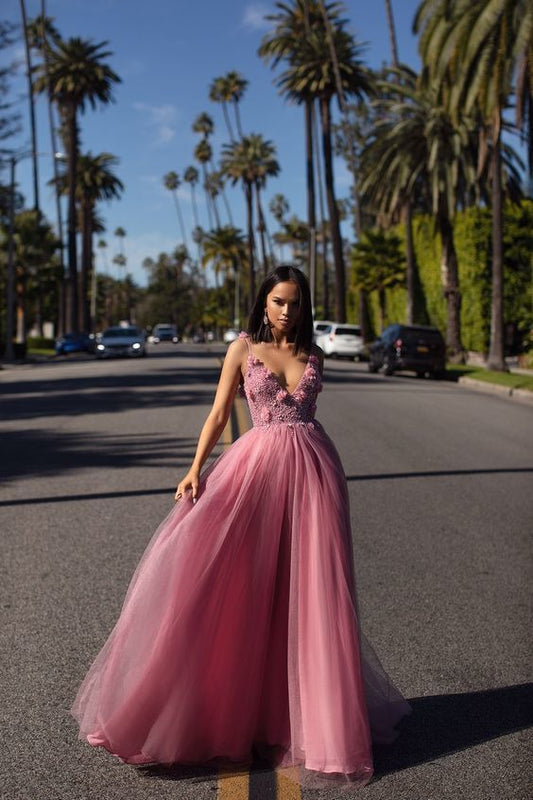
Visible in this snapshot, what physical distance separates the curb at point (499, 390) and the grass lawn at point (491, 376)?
0.17 m

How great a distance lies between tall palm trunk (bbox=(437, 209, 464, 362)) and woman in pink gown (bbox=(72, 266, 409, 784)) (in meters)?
34.5

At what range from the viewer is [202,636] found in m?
3.64

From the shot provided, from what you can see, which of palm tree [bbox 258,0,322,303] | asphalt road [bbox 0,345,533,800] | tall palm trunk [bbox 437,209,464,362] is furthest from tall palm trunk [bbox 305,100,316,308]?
asphalt road [bbox 0,345,533,800]

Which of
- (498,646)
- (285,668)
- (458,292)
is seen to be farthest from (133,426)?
(458,292)

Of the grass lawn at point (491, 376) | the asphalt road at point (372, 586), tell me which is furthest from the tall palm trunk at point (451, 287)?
the asphalt road at point (372, 586)

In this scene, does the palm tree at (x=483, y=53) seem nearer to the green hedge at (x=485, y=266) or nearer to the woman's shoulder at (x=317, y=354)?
the green hedge at (x=485, y=266)

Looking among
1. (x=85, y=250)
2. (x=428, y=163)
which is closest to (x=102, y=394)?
(x=428, y=163)

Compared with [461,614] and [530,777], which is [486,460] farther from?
[530,777]

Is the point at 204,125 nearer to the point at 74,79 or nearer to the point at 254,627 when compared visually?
the point at 74,79

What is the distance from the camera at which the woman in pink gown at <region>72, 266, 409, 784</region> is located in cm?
356

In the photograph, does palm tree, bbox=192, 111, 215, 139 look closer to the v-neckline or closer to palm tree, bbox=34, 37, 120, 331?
palm tree, bbox=34, 37, 120, 331

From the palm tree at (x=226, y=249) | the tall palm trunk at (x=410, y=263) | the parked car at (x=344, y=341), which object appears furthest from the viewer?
the palm tree at (x=226, y=249)

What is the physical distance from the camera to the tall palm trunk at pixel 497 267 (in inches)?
1186

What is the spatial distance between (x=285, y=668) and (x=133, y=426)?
12.4 m
